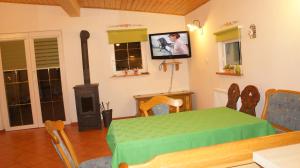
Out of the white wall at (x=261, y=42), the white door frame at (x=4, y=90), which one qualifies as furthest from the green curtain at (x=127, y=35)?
the white door frame at (x=4, y=90)

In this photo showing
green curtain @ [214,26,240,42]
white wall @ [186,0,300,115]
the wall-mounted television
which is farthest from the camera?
the wall-mounted television

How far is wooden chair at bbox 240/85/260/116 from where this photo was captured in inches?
131

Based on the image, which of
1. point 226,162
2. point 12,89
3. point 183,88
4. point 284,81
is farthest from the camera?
point 183,88

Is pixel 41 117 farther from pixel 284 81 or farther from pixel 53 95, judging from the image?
pixel 284 81

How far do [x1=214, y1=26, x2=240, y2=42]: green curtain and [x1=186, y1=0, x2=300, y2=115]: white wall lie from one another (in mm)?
114

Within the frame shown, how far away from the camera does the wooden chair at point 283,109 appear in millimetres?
2427

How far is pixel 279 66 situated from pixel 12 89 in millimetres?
5253

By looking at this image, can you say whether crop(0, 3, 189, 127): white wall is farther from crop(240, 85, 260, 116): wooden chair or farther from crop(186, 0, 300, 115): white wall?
crop(240, 85, 260, 116): wooden chair

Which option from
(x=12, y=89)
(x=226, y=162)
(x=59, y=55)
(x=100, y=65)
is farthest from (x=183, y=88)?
(x=226, y=162)

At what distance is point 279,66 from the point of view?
305cm

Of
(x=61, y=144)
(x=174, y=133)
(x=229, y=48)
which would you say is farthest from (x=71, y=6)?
(x=174, y=133)

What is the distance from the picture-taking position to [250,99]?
135 inches

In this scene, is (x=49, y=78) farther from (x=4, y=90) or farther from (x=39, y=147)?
(x=39, y=147)

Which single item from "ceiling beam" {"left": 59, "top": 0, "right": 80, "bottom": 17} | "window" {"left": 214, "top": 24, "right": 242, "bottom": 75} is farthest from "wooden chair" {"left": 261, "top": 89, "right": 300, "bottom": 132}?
"ceiling beam" {"left": 59, "top": 0, "right": 80, "bottom": 17}
